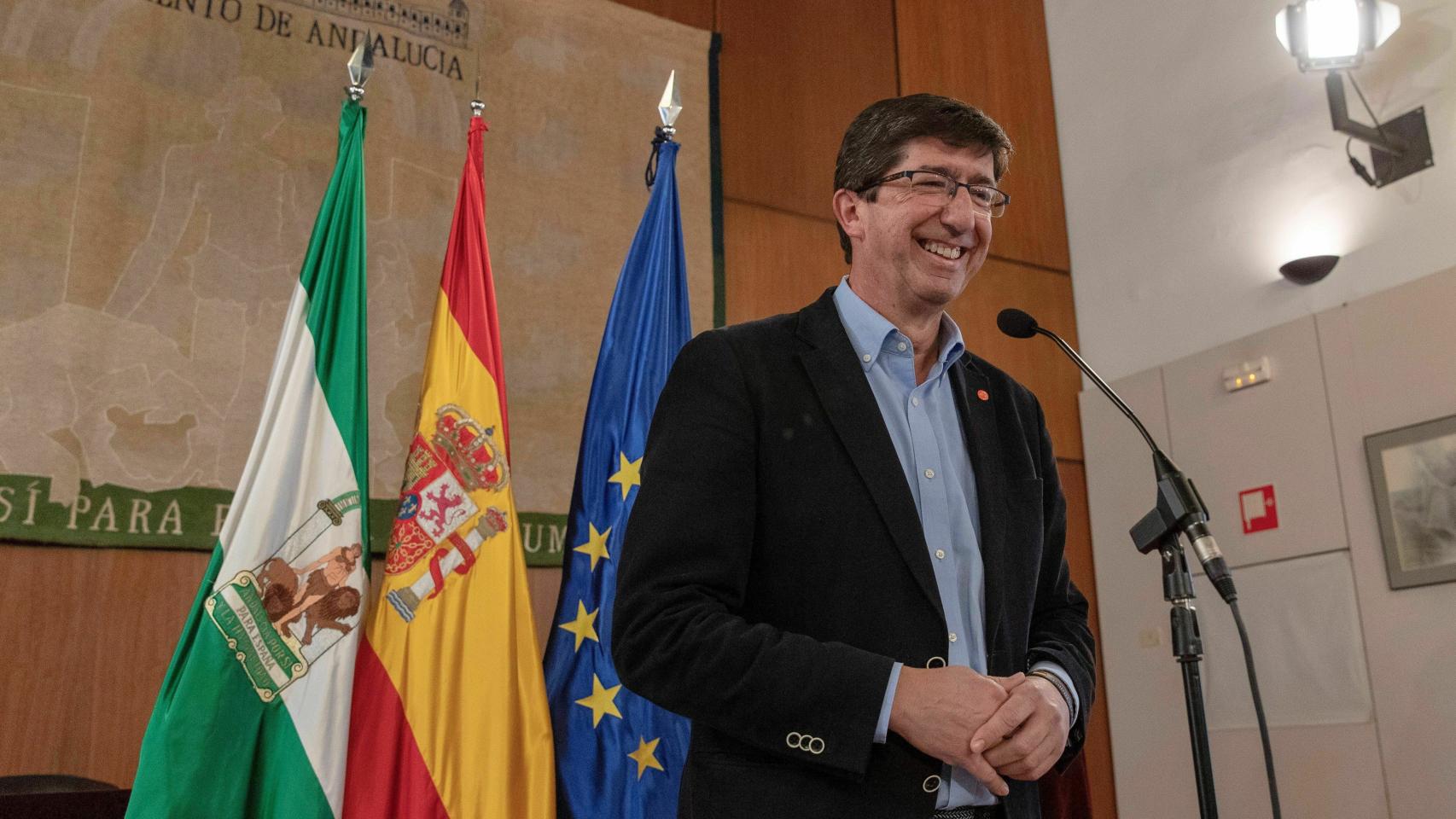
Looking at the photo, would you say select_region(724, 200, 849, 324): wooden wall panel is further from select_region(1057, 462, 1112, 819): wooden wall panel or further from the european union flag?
select_region(1057, 462, 1112, 819): wooden wall panel

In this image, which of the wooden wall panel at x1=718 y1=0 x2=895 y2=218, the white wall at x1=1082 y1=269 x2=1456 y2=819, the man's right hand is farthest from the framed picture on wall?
the man's right hand

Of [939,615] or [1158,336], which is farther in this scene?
[1158,336]

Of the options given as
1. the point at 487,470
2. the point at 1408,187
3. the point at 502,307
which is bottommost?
the point at 487,470

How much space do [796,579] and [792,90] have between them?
3.31 m

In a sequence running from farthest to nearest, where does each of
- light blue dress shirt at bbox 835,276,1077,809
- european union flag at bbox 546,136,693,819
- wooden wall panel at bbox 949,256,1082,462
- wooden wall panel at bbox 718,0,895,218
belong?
wooden wall panel at bbox 949,256,1082,462 < wooden wall panel at bbox 718,0,895,218 < european union flag at bbox 546,136,693,819 < light blue dress shirt at bbox 835,276,1077,809

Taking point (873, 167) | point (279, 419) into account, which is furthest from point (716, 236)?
point (873, 167)

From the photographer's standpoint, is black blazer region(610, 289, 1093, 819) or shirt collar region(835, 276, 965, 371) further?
shirt collar region(835, 276, 965, 371)

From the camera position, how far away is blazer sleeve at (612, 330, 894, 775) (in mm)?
1223

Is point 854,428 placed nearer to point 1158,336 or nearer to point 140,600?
point 140,600

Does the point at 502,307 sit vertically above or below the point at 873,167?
above

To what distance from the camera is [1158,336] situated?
4.55 m

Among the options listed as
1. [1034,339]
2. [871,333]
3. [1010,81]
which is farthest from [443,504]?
[1010,81]

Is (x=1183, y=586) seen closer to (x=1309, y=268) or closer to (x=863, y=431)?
(x=863, y=431)

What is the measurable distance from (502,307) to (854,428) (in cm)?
228
